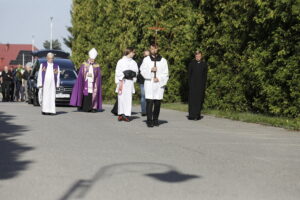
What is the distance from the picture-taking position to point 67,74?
2811 centimetres

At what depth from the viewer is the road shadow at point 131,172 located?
6.67m

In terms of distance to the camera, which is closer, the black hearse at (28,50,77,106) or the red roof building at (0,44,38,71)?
the black hearse at (28,50,77,106)

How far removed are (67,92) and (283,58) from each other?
1292cm

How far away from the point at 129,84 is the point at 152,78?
2208mm

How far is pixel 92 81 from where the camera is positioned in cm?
2197

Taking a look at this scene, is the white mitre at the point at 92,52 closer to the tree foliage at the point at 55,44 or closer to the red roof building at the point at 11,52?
the red roof building at the point at 11,52

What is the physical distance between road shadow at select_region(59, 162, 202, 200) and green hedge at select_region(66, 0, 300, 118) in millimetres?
7025

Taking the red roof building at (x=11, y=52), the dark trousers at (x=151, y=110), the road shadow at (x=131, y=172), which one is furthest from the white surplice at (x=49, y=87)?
the red roof building at (x=11, y=52)

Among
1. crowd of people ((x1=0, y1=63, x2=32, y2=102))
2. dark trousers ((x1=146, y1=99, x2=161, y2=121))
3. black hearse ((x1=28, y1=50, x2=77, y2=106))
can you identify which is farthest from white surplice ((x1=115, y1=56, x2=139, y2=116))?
crowd of people ((x1=0, y1=63, x2=32, y2=102))

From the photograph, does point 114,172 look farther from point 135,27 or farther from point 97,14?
point 97,14

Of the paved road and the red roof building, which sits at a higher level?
the red roof building

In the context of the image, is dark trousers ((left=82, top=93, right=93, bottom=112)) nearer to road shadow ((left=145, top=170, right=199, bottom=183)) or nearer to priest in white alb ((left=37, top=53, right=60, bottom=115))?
priest in white alb ((left=37, top=53, right=60, bottom=115))

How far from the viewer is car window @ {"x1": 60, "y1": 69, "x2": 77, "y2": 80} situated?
2777 cm

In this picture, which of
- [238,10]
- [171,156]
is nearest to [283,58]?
[238,10]
